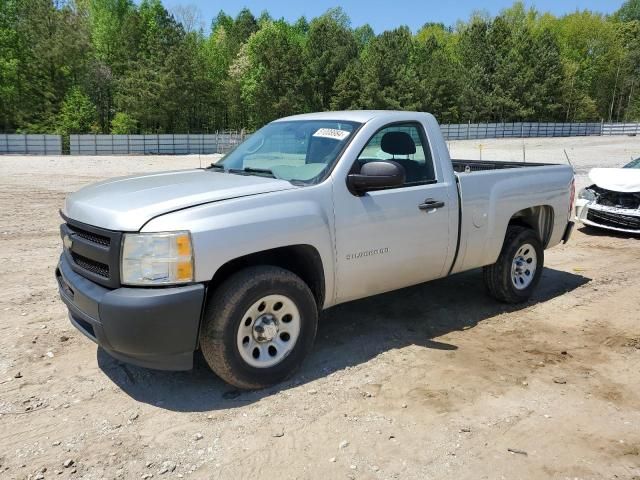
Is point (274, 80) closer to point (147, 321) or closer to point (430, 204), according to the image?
point (430, 204)

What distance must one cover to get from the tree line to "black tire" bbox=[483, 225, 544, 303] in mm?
55768

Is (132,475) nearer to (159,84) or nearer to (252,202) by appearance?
(252,202)

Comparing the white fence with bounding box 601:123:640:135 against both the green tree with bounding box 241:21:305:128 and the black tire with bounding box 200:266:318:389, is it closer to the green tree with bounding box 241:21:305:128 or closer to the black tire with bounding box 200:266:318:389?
the green tree with bounding box 241:21:305:128

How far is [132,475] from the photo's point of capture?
2943 millimetres

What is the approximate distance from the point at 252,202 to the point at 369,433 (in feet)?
5.36

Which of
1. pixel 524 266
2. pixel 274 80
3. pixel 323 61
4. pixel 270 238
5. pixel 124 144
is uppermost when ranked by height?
pixel 323 61

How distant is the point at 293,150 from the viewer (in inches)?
177

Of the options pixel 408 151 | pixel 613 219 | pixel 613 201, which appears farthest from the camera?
pixel 613 201

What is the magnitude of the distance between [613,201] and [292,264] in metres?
7.90

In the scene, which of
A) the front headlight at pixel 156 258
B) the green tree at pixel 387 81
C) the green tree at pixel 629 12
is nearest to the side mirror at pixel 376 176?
the front headlight at pixel 156 258

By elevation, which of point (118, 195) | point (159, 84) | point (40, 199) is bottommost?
point (40, 199)

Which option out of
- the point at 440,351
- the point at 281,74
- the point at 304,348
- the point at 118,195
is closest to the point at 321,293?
the point at 304,348

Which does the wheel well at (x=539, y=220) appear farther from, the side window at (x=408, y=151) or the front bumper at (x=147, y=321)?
the front bumper at (x=147, y=321)

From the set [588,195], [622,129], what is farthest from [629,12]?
[588,195]
